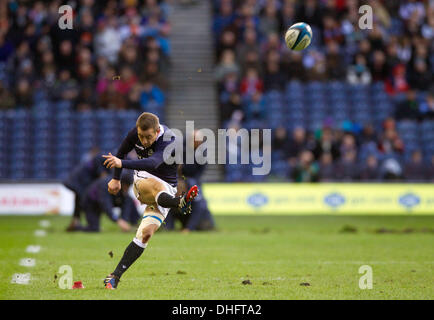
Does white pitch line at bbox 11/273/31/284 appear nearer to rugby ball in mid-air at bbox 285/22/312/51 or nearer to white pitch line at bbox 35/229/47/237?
rugby ball in mid-air at bbox 285/22/312/51

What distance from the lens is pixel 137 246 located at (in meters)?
9.02

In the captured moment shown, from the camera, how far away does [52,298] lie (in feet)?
26.4

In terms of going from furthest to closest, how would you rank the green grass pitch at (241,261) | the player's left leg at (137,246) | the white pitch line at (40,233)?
the white pitch line at (40,233) → the player's left leg at (137,246) → the green grass pitch at (241,261)

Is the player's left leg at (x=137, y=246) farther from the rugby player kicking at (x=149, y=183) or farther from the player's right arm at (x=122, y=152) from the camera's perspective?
the player's right arm at (x=122, y=152)

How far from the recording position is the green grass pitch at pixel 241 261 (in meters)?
8.66

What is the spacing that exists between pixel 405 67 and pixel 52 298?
20.0 meters

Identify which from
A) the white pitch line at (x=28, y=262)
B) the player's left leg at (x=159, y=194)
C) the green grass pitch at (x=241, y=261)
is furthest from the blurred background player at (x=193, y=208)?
the player's left leg at (x=159, y=194)

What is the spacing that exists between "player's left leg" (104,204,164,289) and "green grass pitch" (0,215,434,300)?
187mm

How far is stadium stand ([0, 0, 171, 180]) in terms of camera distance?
24000 millimetres

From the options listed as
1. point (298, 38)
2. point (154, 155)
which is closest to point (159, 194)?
point (154, 155)

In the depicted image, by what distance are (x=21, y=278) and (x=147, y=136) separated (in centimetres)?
250

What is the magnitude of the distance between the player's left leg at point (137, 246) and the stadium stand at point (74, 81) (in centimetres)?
1439
